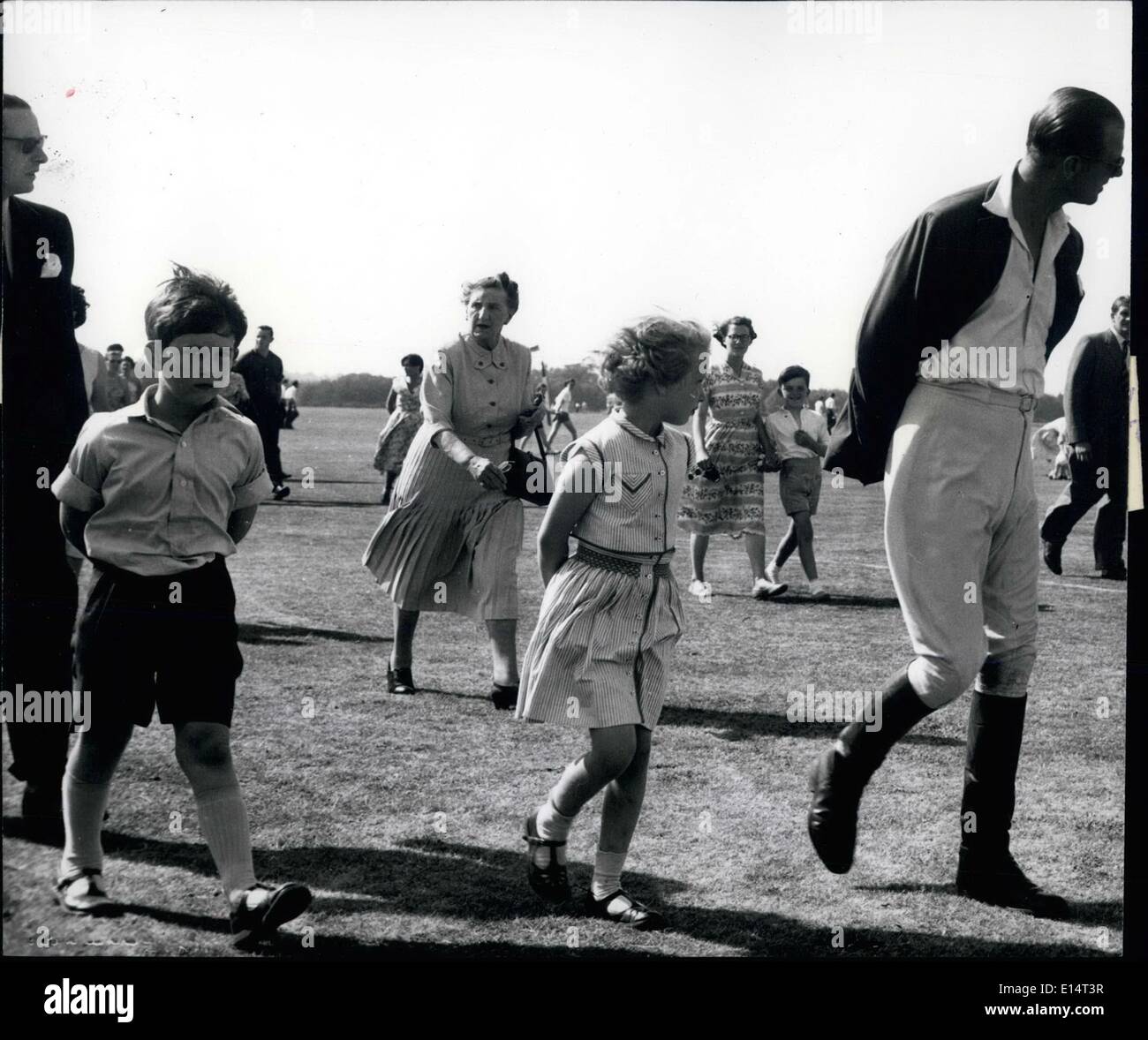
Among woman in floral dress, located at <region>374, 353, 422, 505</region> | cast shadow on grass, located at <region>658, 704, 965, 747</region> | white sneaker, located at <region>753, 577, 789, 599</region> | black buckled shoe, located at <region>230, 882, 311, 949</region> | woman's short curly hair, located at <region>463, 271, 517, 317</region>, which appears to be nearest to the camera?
black buckled shoe, located at <region>230, 882, 311, 949</region>

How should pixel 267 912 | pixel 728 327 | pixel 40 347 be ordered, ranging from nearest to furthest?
pixel 267 912 < pixel 40 347 < pixel 728 327

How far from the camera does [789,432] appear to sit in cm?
931

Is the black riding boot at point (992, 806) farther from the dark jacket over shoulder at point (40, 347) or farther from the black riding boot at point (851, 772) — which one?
the dark jacket over shoulder at point (40, 347)

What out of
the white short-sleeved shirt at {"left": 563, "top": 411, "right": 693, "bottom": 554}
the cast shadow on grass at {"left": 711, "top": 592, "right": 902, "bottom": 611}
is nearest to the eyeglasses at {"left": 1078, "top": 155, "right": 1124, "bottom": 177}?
the white short-sleeved shirt at {"left": 563, "top": 411, "right": 693, "bottom": 554}

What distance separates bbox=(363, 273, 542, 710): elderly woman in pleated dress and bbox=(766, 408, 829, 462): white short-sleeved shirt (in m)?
3.63

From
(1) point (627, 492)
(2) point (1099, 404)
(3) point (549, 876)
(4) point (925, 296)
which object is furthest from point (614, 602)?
(2) point (1099, 404)

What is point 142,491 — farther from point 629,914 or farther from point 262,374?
point 262,374

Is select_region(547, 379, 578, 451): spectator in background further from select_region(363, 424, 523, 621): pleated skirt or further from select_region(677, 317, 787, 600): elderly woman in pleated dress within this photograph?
select_region(363, 424, 523, 621): pleated skirt

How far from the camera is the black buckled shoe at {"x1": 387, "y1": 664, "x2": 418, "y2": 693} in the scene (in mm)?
6172

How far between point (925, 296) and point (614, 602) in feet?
3.59

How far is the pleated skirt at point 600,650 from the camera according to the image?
3.66 meters
